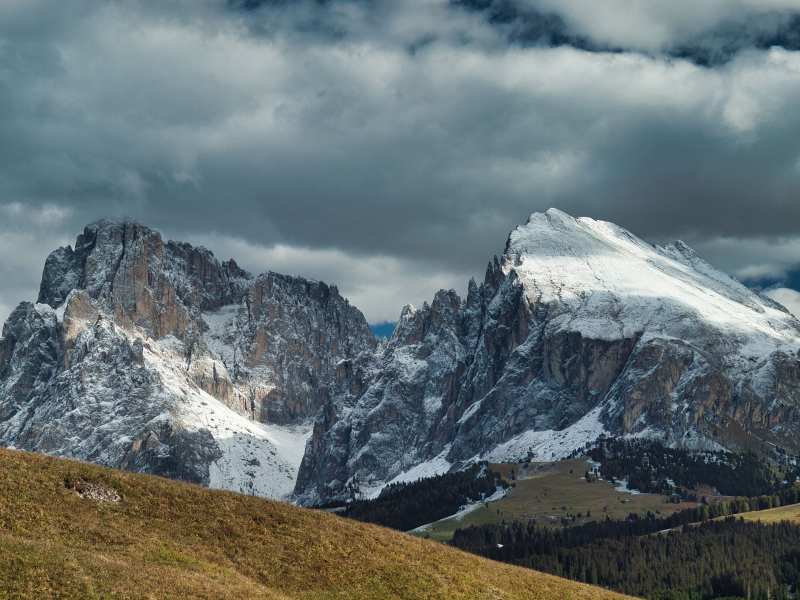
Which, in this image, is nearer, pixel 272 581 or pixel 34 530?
pixel 34 530

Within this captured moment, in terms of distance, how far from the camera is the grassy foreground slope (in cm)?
5941

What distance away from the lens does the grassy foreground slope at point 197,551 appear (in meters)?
59.4

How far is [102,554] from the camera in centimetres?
6375

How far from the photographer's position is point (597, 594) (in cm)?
8938

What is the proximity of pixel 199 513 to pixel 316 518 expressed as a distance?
44.6ft

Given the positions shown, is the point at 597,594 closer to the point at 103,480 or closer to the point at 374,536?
the point at 374,536

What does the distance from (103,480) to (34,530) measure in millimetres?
12291

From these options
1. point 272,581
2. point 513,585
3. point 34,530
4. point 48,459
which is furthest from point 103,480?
point 513,585

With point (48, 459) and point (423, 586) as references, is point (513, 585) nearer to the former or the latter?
point (423, 586)

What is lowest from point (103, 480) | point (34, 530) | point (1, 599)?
point (1, 599)

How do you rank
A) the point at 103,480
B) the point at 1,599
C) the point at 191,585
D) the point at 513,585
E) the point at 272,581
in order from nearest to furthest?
the point at 1,599
the point at 191,585
the point at 272,581
the point at 103,480
the point at 513,585

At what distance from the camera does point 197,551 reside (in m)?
70.8

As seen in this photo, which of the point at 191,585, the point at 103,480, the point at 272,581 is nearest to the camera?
the point at 191,585

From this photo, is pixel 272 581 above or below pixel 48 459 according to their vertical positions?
below
